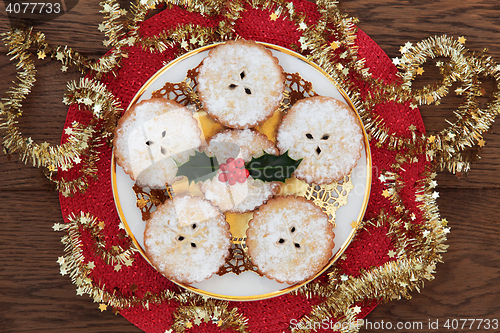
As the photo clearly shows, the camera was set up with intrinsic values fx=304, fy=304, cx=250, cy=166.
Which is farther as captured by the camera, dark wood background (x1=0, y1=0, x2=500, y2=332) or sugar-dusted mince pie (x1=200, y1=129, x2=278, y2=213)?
→ dark wood background (x1=0, y1=0, x2=500, y2=332)

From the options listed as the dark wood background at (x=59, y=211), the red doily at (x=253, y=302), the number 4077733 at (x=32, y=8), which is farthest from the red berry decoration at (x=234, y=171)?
the number 4077733 at (x=32, y=8)

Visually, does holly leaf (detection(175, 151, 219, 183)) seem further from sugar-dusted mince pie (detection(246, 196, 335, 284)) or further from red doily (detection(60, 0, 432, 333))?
red doily (detection(60, 0, 432, 333))

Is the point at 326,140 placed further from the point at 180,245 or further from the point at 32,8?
the point at 32,8

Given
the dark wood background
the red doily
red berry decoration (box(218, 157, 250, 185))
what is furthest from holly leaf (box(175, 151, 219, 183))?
the dark wood background

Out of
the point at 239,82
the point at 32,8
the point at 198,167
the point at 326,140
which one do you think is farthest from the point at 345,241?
the point at 32,8

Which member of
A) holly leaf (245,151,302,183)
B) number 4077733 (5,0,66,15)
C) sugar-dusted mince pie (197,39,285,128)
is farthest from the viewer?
number 4077733 (5,0,66,15)
